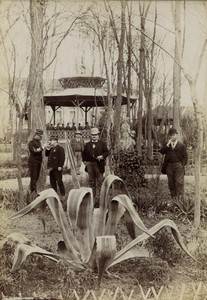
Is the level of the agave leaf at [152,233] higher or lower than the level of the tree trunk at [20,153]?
lower

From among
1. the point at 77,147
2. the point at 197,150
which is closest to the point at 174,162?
the point at 197,150

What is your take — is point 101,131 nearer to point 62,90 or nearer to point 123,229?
point 62,90

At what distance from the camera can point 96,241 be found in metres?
3.71

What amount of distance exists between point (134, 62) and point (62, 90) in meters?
0.66

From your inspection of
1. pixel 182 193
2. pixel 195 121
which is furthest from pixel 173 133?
pixel 182 193

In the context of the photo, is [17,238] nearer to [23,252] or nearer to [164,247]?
[23,252]

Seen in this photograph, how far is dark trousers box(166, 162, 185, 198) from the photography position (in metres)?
4.39

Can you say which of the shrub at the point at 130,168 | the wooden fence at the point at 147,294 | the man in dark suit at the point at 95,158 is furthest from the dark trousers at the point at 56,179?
the wooden fence at the point at 147,294

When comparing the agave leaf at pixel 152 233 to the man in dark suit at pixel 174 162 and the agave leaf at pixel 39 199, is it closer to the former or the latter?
the man in dark suit at pixel 174 162

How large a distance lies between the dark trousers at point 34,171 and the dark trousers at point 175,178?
111cm

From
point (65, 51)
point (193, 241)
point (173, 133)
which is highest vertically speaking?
point (65, 51)

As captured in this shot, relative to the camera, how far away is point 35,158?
13.9 ft

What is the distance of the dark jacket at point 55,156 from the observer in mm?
4207

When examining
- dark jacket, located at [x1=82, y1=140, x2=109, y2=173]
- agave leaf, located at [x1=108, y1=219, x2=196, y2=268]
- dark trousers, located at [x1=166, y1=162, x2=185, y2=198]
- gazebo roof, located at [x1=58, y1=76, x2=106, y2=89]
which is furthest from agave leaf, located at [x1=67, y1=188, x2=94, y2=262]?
gazebo roof, located at [x1=58, y1=76, x2=106, y2=89]
